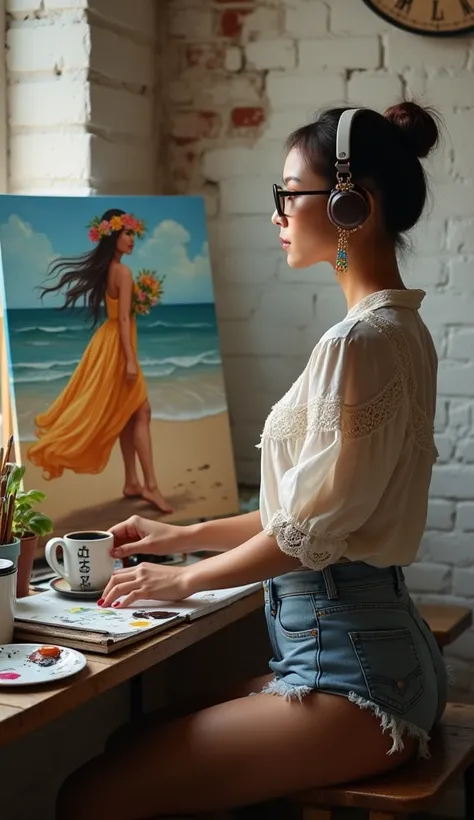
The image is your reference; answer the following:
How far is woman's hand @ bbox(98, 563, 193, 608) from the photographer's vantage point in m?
1.72

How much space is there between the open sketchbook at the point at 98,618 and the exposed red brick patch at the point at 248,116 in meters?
1.15

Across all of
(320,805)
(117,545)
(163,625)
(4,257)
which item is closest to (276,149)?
(4,257)

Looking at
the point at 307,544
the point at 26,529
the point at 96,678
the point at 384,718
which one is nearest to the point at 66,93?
the point at 26,529

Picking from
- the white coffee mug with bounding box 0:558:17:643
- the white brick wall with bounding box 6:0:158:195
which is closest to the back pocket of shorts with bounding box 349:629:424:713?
the white coffee mug with bounding box 0:558:17:643

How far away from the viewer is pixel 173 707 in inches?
76.0

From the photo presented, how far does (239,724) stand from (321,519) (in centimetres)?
34

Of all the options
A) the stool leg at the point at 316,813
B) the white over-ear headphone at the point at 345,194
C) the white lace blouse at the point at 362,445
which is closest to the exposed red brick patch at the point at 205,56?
the white over-ear headphone at the point at 345,194

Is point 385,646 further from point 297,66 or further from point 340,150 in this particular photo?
point 297,66

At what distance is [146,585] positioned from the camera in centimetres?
173

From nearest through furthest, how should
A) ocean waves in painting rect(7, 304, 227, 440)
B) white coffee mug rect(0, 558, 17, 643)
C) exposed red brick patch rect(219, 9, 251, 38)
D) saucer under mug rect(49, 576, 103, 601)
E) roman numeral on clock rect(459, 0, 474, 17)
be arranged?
white coffee mug rect(0, 558, 17, 643), saucer under mug rect(49, 576, 103, 601), ocean waves in painting rect(7, 304, 227, 440), roman numeral on clock rect(459, 0, 474, 17), exposed red brick patch rect(219, 9, 251, 38)

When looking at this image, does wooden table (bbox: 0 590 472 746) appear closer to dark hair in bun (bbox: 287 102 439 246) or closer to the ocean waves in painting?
the ocean waves in painting

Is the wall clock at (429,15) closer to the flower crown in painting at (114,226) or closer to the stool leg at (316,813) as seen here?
the flower crown in painting at (114,226)

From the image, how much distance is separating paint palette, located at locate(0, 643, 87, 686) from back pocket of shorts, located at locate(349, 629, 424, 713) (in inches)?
16.6

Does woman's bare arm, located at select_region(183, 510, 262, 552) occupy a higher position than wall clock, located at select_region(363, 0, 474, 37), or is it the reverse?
wall clock, located at select_region(363, 0, 474, 37)
